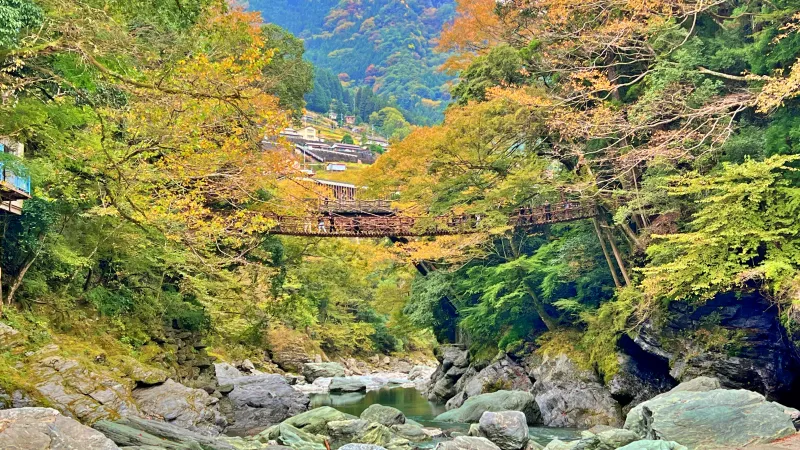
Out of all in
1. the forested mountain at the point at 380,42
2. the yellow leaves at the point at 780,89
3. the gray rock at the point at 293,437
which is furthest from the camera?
the forested mountain at the point at 380,42

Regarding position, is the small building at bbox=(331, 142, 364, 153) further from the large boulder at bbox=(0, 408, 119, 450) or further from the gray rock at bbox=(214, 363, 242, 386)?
the large boulder at bbox=(0, 408, 119, 450)

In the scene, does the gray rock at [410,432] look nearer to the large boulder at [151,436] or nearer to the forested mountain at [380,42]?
the large boulder at [151,436]

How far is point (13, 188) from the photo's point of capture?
9.28 metres

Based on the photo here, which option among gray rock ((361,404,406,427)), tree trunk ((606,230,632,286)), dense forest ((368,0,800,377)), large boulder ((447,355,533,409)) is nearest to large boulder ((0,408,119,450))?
gray rock ((361,404,406,427))

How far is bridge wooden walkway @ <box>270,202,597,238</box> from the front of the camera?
15.6m

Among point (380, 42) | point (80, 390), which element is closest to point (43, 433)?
point (80, 390)

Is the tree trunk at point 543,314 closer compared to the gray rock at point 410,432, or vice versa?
the gray rock at point 410,432

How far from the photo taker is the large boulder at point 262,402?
1423 centimetres

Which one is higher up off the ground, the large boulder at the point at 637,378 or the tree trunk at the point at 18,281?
the tree trunk at the point at 18,281

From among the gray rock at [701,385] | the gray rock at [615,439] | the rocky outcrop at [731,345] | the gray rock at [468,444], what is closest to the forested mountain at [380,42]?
the rocky outcrop at [731,345]

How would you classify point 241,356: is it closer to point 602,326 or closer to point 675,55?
point 602,326

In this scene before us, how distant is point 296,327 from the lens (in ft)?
95.2

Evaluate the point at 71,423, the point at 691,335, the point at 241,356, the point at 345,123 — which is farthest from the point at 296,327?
the point at 345,123

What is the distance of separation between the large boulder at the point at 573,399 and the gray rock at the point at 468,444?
4812 millimetres
